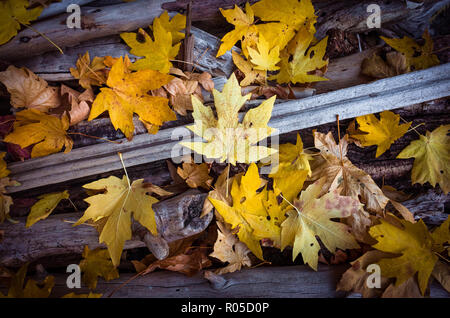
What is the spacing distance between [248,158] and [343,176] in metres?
0.51

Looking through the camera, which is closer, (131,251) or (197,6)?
(197,6)

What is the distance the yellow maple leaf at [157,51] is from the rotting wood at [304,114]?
12.2 inches

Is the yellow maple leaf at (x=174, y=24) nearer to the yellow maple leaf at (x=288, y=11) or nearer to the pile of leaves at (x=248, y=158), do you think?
the pile of leaves at (x=248, y=158)

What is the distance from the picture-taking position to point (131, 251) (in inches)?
69.1

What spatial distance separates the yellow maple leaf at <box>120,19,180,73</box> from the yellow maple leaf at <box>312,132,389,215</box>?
0.79 meters

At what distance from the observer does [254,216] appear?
→ 138cm

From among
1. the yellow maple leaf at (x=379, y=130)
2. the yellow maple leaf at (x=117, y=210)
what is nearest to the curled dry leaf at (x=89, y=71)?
the yellow maple leaf at (x=117, y=210)

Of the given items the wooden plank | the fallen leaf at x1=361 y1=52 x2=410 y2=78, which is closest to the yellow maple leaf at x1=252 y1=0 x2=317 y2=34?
the fallen leaf at x1=361 y1=52 x2=410 y2=78

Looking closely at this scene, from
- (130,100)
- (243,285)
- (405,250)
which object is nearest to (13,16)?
(130,100)

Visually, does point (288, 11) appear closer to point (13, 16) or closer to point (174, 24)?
point (174, 24)

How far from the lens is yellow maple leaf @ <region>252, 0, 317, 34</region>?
1.38 m
